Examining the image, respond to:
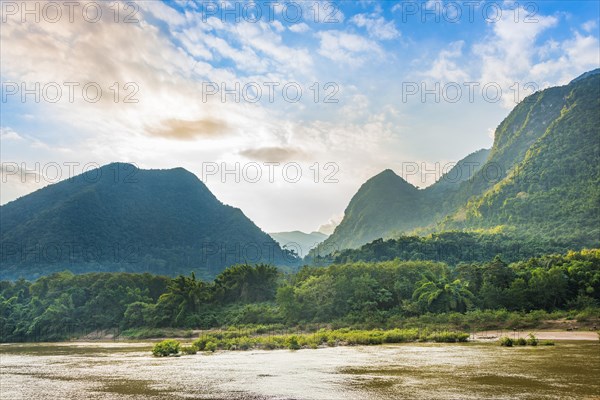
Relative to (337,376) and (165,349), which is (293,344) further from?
(337,376)

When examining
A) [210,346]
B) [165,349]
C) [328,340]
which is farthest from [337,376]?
[210,346]

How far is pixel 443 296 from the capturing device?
43719 millimetres

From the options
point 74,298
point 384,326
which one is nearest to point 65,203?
point 74,298

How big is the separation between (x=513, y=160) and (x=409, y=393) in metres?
129

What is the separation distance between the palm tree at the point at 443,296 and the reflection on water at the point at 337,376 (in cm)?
1613

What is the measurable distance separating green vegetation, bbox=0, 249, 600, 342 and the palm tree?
0.10 meters

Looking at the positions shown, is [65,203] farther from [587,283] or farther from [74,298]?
[587,283]

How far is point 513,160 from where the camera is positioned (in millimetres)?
129125

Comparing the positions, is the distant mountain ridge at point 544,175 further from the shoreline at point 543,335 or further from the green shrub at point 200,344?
the green shrub at point 200,344

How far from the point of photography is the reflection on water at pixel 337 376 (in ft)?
48.6

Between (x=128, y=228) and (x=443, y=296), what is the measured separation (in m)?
114

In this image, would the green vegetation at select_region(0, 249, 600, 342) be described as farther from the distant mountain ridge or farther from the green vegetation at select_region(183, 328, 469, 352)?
the distant mountain ridge

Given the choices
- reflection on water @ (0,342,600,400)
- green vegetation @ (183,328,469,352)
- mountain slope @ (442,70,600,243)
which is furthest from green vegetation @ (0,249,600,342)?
mountain slope @ (442,70,600,243)

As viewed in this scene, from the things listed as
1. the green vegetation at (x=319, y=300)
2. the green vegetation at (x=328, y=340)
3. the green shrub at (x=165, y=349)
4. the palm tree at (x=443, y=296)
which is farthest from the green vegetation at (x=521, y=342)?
the green shrub at (x=165, y=349)
